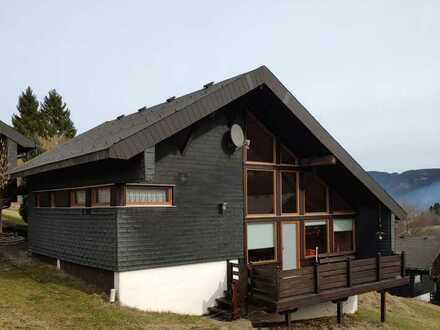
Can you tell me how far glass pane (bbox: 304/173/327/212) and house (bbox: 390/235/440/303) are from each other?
1907 cm

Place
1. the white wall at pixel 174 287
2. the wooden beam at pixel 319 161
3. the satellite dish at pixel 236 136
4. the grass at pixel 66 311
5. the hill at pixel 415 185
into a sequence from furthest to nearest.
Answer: the hill at pixel 415 185 → the wooden beam at pixel 319 161 → the satellite dish at pixel 236 136 → the white wall at pixel 174 287 → the grass at pixel 66 311

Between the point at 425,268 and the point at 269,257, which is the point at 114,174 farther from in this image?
the point at 425,268

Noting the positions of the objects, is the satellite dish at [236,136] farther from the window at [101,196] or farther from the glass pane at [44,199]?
the glass pane at [44,199]

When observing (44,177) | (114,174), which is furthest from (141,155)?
(44,177)

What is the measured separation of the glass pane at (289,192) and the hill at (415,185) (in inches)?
4736

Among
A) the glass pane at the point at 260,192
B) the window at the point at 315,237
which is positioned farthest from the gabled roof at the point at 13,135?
the window at the point at 315,237

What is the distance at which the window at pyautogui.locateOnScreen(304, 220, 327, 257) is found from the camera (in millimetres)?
13828

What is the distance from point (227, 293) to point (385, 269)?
5.12 metres

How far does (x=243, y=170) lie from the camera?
12.2 meters

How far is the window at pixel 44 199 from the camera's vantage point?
1391cm

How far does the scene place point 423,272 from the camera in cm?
3105

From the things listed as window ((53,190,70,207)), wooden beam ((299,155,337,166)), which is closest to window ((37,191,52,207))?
window ((53,190,70,207))

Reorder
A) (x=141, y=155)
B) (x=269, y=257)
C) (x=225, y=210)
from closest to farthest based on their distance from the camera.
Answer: (x=141, y=155)
(x=225, y=210)
(x=269, y=257)

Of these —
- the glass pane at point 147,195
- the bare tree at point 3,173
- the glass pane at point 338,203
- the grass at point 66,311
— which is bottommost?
the grass at point 66,311
